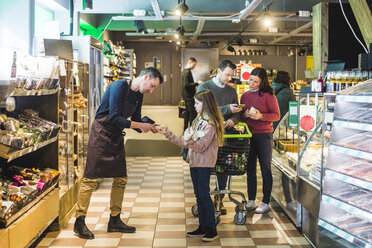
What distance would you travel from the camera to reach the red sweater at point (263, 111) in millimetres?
4832

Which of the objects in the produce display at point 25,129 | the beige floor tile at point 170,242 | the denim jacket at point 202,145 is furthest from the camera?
the beige floor tile at point 170,242

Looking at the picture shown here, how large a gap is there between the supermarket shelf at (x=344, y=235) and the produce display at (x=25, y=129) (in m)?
2.32

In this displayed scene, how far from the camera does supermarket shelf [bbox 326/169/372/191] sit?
2677 millimetres

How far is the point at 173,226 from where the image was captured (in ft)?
14.9

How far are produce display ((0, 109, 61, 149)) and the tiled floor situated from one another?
104cm

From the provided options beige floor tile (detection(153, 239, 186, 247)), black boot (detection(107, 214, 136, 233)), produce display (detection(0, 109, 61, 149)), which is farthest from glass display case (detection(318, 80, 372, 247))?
produce display (detection(0, 109, 61, 149))

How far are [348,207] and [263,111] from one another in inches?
86.6

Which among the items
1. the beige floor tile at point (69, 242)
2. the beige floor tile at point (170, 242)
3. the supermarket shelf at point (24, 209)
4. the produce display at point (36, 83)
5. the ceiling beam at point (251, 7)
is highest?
the ceiling beam at point (251, 7)

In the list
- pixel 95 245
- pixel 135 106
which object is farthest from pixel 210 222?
pixel 135 106

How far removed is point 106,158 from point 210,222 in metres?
1.17

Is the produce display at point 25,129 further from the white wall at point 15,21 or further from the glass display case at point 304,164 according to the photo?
the white wall at point 15,21

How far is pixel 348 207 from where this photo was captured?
2.81 metres

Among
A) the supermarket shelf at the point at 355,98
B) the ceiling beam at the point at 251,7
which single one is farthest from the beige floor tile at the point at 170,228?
the ceiling beam at the point at 251,7

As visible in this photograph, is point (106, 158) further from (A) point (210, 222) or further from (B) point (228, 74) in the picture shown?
(B) point (228, 74)
